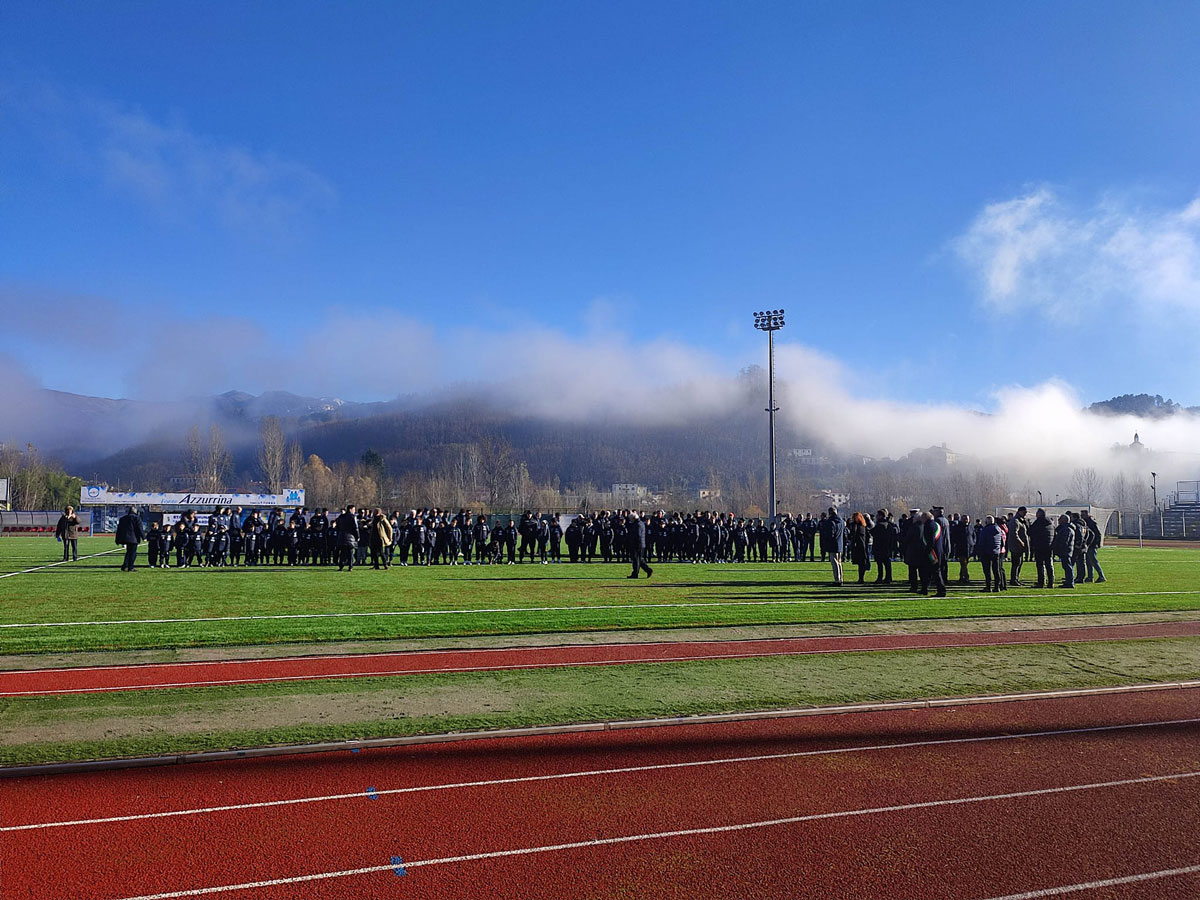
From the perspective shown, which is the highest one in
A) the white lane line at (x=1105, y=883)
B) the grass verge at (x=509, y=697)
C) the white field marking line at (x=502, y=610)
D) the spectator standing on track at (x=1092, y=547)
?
the spectator standing on track at (x=1092, y=547)

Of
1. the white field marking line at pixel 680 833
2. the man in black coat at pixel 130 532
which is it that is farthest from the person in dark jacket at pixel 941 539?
the man in black coat at pixel 130 532

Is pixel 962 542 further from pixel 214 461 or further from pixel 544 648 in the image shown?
pixel 214 461

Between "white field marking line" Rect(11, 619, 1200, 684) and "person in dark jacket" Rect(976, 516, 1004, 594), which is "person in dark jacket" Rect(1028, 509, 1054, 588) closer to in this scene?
"person in dark jacket" Rect(976, 516, 1004, 594)

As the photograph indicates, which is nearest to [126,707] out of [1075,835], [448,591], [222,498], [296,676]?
[296,676]

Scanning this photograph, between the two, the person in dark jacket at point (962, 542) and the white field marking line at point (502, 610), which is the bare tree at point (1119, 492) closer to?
the person in dark jacket at point (962, 542)

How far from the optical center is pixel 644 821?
541 centimetres

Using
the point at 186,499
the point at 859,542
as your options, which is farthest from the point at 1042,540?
the point at 186,499

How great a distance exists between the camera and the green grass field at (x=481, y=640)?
7637mm

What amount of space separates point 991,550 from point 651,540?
40.5 feet

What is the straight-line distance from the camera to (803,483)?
163m

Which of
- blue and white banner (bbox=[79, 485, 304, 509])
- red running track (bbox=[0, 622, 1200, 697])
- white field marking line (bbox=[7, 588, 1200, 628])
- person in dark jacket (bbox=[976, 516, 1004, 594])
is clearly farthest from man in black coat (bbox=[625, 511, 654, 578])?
blue and white banner (bbox=[79, 485, 304, 509])

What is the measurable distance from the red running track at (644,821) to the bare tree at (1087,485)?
135280 millimetres

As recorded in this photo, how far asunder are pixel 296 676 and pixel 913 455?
19801 centimetres

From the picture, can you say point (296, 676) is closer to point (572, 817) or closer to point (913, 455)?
point (572, 817)
